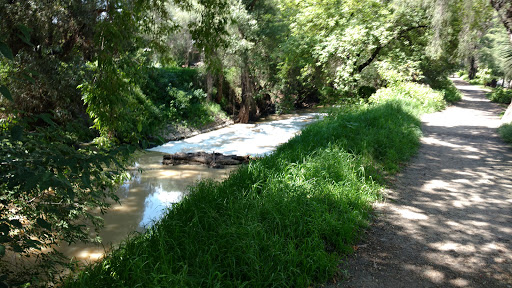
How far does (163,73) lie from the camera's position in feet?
68.3

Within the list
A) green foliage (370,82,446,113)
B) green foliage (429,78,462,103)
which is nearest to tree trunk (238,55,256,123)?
green foliage (370,82,446,113)

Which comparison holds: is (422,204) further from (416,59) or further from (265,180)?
(416,59)

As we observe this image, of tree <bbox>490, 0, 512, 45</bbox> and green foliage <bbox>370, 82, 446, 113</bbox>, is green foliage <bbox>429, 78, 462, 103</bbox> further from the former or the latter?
tree <bbox>490, 0, 512, 45</bbox>

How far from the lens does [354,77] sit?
15.8 metres

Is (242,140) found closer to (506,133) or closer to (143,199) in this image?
(143,199)

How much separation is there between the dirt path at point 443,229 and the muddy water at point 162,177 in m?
3.05

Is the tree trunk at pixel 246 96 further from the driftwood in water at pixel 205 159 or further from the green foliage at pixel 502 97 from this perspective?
the green foliage at pixel 502 97

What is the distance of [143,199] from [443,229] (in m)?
6.76

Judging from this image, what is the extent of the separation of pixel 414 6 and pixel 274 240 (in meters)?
15.7

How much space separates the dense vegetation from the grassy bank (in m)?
0.15

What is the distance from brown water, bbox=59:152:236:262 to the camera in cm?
588

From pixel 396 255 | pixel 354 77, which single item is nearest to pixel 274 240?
pixel 396 255

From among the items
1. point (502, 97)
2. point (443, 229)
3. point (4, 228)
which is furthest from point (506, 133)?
point (502, 97)

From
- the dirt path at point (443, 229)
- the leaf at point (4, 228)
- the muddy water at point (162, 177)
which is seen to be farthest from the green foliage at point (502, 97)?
the leaf at point (4, 228)
